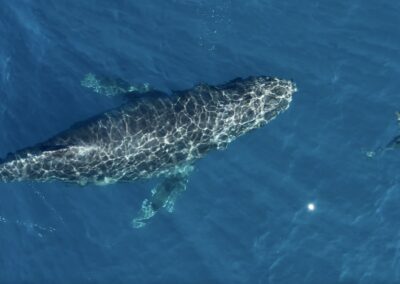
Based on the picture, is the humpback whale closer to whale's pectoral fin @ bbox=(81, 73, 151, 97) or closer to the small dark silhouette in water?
whale's pectoral fin @ bbox=(81, 73, 151, 97)

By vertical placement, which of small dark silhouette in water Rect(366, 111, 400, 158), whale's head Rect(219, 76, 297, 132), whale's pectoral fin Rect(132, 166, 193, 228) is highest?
whale's head Rect(219, 76, 297, 132)

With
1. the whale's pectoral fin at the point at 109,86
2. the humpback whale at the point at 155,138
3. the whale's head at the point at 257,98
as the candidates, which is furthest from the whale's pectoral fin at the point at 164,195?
the whale's pectoral fin at the point at 109,86

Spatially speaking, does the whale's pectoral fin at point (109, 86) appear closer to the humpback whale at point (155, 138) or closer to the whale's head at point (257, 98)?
the humpback whale at point (155, 138)

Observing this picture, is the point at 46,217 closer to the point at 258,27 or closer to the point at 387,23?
the point at 258,27

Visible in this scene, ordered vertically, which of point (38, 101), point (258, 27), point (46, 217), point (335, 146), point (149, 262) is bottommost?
point (149, 262)

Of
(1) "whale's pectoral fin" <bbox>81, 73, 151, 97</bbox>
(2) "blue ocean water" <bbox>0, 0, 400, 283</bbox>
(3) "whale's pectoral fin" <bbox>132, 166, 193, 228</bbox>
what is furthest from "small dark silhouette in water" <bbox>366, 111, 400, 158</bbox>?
(1) "whale's pectoral fin" <bbox>81, 73, 151, 97</bbox>

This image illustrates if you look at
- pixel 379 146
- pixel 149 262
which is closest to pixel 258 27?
pixel 379 146
